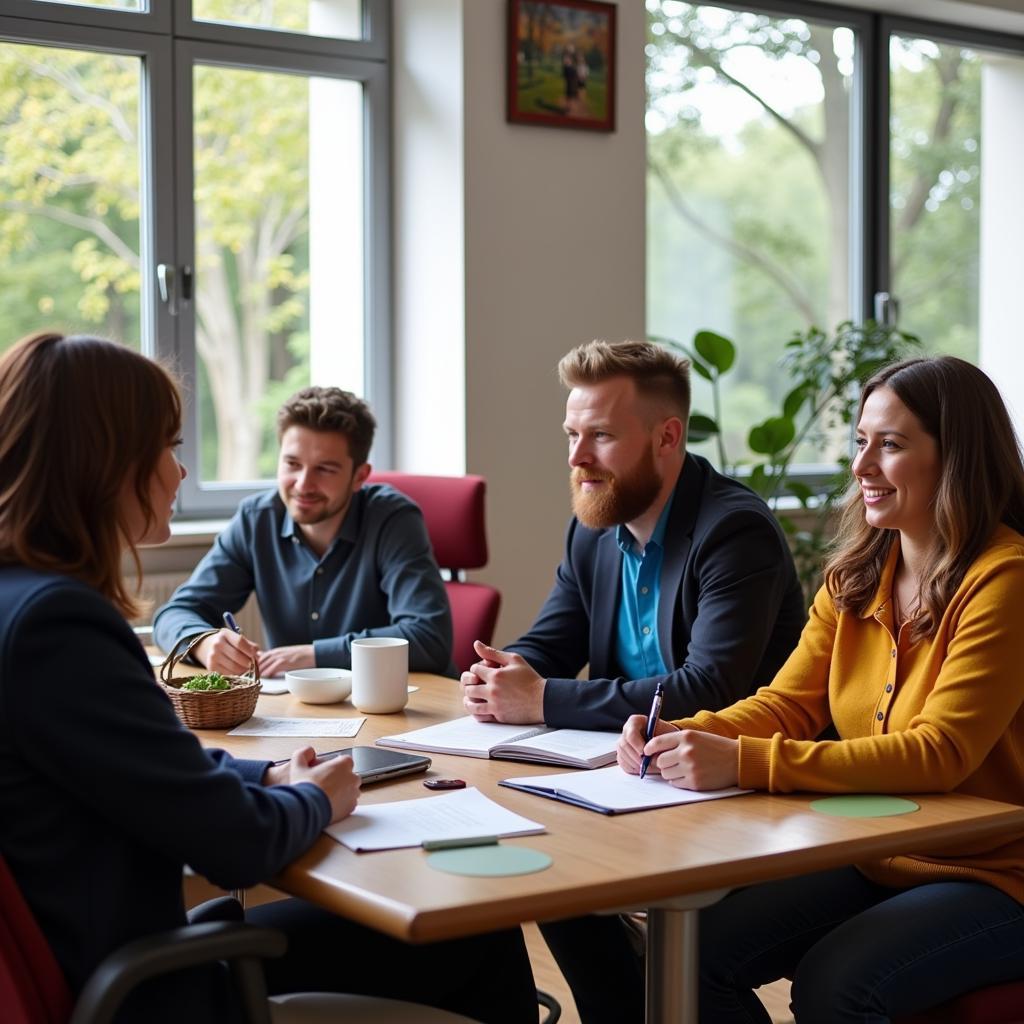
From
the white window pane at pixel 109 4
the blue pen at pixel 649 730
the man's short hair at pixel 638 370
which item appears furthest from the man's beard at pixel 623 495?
the white window pane at pixel 109 4

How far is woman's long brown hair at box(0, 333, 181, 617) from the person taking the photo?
1.39 m

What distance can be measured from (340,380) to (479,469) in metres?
0.64

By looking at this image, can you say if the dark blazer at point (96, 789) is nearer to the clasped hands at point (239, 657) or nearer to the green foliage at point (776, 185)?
the clasped hands at point (239, 657)

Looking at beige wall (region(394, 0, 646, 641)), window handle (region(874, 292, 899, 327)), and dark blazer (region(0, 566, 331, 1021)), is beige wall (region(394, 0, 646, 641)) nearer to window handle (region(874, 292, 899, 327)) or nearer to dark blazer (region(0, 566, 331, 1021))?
window handle (region(874, 292, 899, 327))

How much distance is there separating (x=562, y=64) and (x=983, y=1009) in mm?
3024

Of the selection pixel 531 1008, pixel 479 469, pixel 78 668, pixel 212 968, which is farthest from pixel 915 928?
pixel 479 469

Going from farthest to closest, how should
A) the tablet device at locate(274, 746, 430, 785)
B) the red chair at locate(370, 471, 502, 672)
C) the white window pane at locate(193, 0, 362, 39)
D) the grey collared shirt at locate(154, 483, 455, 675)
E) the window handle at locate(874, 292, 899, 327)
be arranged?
the window handle at locate(874, 292, 899, 327) → the white window pane at locate(193, 0, 362, 39) → the red chair at locate(370, 471, 502, 672) → the grey collared shirt at locate(154, 483, 455, 675) → the tablet device at locate(274, 746, 430, 785)

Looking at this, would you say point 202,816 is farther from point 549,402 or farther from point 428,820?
point 549,402

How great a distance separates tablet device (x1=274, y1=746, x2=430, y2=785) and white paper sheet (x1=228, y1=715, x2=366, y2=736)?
15cm

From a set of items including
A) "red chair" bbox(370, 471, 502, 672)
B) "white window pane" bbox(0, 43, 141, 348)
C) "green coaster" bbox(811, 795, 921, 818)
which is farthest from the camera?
"white window pane" bbox(0, 43, 141, 348)

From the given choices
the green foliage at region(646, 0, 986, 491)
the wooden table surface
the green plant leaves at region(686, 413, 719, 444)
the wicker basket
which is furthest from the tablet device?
the green foliage at region(646, 0, 986, 491)

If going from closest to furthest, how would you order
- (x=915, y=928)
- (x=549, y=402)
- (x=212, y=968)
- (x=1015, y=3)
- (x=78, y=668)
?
(x=78, y=668)
(x=212, y=968)
(x=915, y=928)
(x=549, y=402)
(x=1015, y=3)

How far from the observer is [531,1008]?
202 cm

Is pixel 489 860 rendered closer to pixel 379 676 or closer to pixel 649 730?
pixel 649 730
